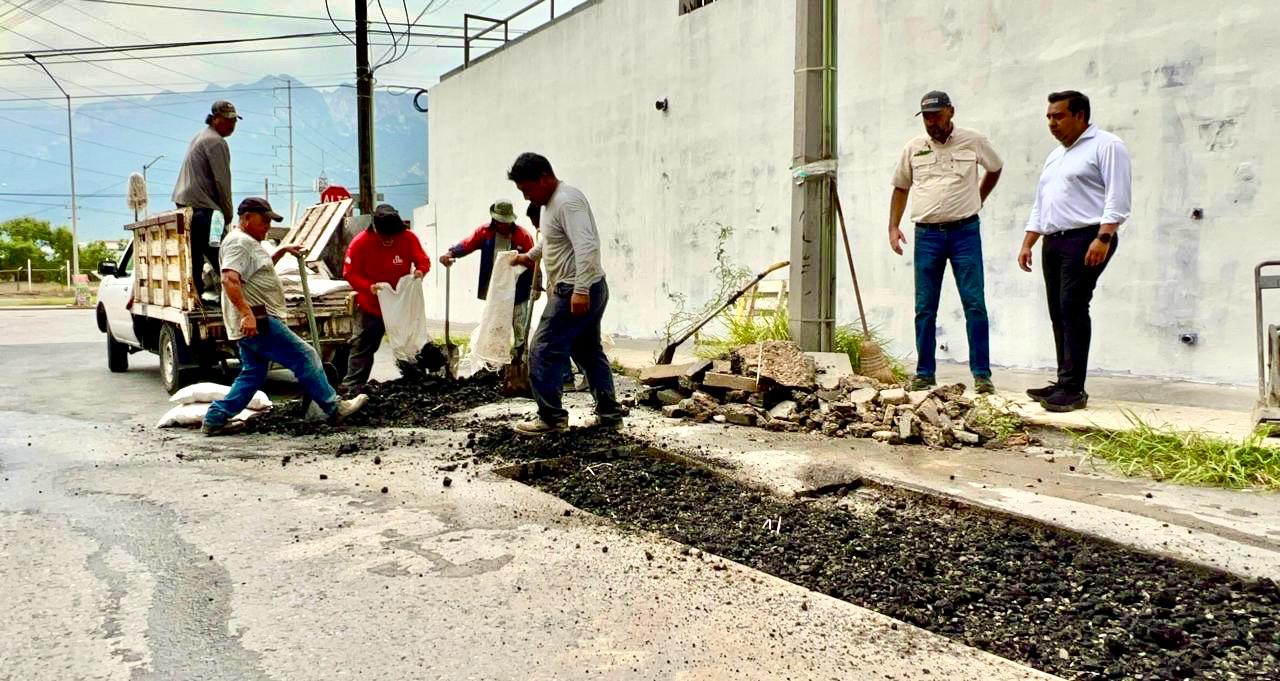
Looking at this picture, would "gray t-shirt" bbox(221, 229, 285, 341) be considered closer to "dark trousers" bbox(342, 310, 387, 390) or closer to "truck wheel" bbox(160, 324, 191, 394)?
"dark trousers" bbox(342, 310, 387, 390)

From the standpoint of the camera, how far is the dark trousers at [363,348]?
25.3 feet

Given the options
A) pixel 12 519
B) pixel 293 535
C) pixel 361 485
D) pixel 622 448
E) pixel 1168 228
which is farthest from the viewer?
pixel 1168 228

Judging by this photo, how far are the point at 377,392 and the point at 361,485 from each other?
3.02m

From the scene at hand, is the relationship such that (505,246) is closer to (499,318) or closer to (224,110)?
(499,318)

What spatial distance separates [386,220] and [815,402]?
404cm

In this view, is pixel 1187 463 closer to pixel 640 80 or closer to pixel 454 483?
pixel 454 483

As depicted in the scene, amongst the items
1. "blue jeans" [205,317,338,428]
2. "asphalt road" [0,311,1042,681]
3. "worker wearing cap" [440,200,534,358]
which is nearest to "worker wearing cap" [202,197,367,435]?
"blue jeans" [205,317,338,428]

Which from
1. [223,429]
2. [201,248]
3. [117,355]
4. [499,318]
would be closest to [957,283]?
[499,318]

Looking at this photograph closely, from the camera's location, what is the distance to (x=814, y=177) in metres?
6.97

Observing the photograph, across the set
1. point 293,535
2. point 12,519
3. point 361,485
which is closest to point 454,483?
point 361,485

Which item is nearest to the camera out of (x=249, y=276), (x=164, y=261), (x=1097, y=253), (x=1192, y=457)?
(x=1192, y=457)

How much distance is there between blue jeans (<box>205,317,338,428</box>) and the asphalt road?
1107mm

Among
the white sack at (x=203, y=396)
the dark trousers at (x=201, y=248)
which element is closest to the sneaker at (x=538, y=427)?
the white sack at (x=203, y=396)

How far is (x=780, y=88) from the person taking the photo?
10.2 meters
